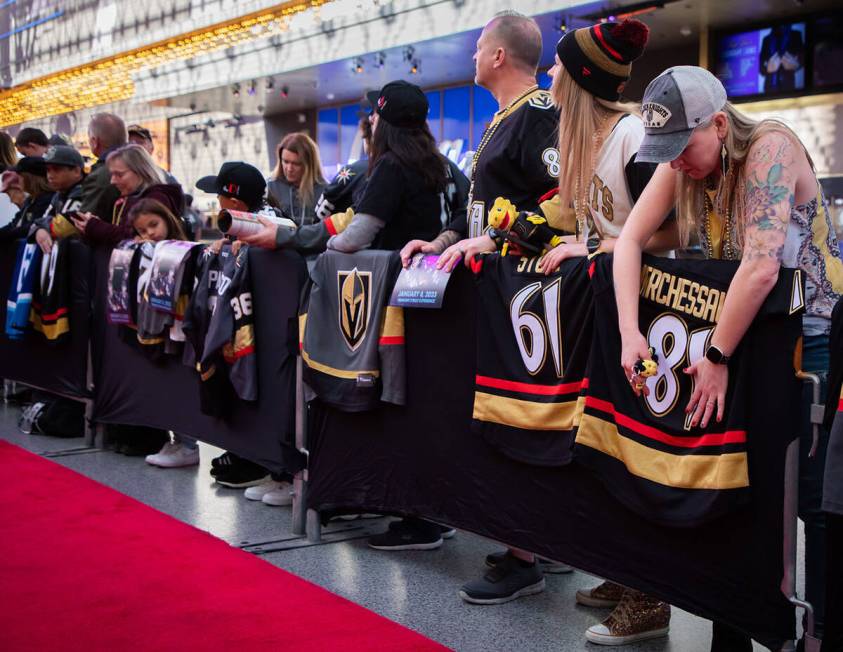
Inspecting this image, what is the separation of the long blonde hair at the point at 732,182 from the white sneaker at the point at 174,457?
3.14m

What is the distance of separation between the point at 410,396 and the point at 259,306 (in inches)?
38.1

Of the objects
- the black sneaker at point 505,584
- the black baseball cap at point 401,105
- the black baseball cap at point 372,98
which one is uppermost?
the black baseball cap at point 372,98

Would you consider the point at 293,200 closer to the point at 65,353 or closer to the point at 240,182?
the point at 240,182

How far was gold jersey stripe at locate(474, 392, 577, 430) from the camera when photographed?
2.58m

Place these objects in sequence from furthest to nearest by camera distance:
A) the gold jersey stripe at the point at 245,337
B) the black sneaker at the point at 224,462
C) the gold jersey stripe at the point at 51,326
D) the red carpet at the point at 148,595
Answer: the gold jersey stripe at the point at 51,326 < the black sneaker at the point at 224,462 < the gold jersey stripe at the point at 245,337 < the red carpet at the point at 148,595

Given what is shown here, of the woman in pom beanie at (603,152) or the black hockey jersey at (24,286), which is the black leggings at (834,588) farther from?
the black hockey jersey at (24,286)

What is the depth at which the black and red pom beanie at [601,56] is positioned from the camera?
8.61 ft

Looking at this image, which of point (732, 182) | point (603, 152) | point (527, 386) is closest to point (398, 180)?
point (603, 152)

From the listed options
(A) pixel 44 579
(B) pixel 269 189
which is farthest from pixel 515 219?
(B) pixel 269 189

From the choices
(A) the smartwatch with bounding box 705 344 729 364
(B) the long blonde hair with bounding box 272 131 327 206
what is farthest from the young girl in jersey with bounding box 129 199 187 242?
(A) the smartwatch with bounding box 705 344 729 364

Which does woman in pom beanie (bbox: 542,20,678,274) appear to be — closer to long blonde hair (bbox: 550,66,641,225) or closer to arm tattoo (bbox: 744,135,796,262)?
long blonde hair (bbox: 550,66,641,225)

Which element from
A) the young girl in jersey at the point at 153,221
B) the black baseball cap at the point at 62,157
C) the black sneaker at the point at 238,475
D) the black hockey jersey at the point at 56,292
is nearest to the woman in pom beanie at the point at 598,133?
the black sneaker at the point at 238,475

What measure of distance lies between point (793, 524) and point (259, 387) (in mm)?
2324

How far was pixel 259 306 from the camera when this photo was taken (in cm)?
383
